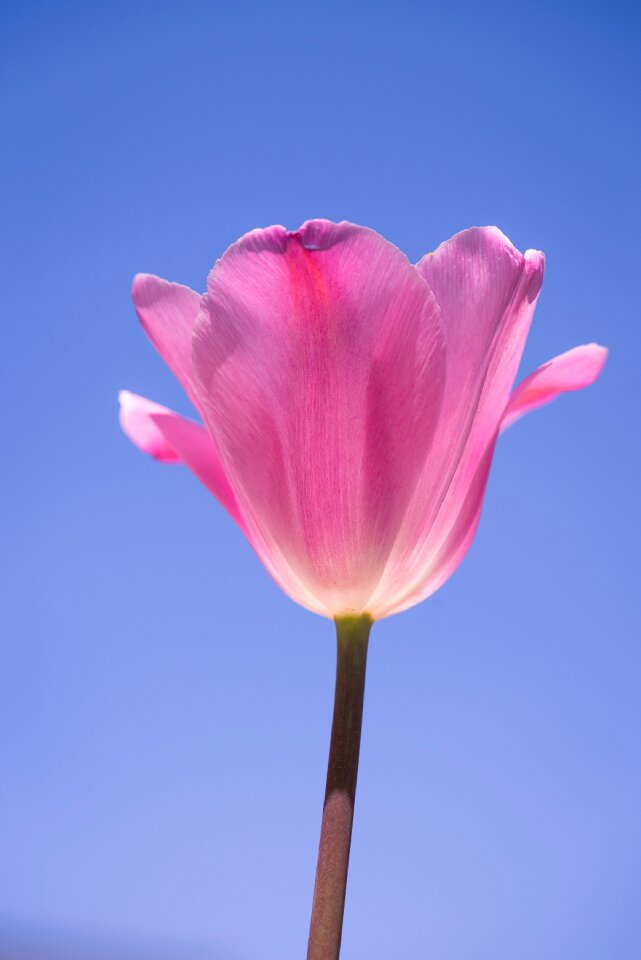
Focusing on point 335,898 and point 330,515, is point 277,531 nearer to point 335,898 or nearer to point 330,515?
point 330,515

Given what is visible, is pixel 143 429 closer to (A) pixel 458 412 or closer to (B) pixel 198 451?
(B) pixel 198 451

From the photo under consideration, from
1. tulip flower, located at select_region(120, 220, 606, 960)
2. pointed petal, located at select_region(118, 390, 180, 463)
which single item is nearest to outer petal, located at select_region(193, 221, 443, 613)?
tulip flower, located at select_region(120, 220, 606, 960)

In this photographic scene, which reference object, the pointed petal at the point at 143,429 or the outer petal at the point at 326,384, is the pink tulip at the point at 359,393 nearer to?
the outer petal at the point at 326,384

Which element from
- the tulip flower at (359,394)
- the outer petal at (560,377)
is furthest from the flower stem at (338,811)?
the outer petal at (560,377)

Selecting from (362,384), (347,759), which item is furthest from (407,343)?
(347,759)

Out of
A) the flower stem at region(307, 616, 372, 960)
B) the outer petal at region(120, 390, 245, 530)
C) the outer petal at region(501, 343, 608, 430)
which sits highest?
the outer petal at region(501, 343, 608, 430)

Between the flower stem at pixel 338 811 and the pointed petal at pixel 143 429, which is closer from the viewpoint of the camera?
the flower stem at pixel 338 811

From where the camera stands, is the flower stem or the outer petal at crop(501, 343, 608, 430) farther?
the outer petal at crop(501, 343, 608, 430)

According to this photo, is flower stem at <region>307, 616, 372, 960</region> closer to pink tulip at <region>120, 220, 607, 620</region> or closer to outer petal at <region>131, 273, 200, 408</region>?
pink tulip at <region>120, 220, 607, 620</region>

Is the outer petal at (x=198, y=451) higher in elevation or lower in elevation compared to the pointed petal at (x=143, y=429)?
lower

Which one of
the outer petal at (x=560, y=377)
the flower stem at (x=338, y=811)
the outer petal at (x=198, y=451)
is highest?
the outer petal at (x=560, y=377)
